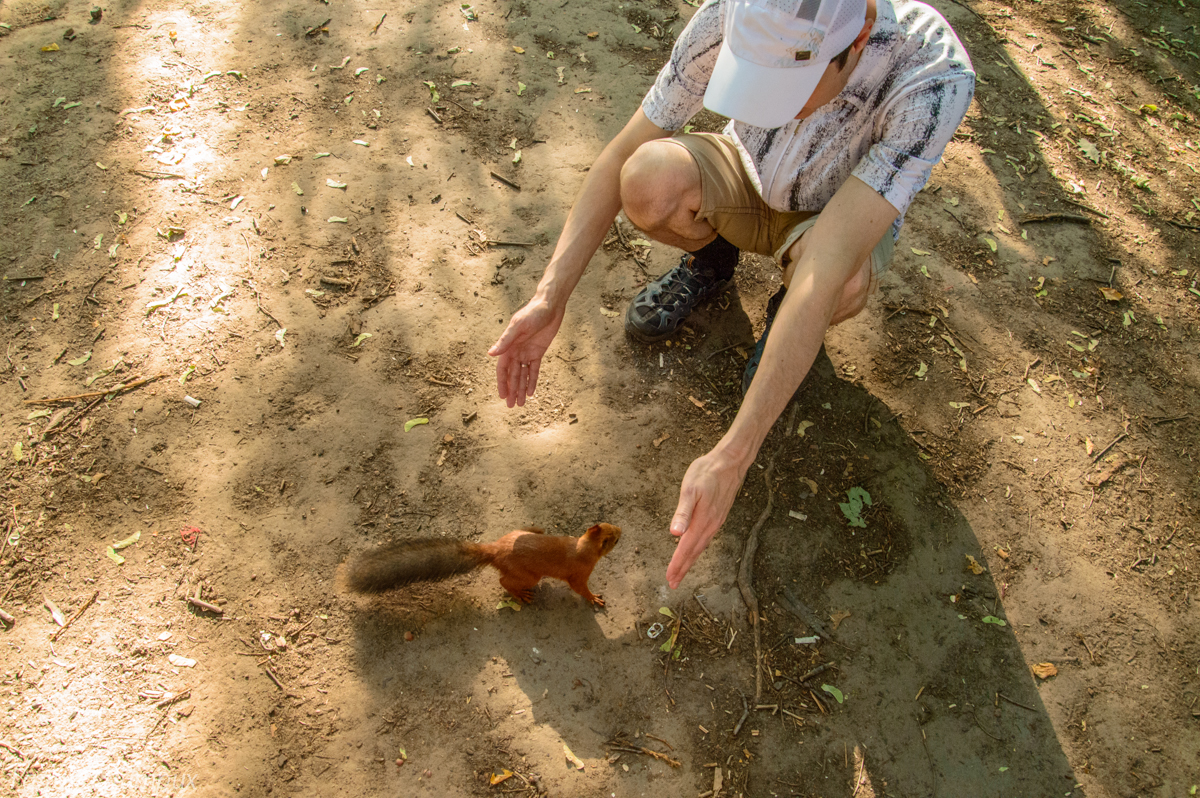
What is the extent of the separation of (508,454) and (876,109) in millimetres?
1917

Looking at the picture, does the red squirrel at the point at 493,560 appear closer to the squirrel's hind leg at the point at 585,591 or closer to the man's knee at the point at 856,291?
the squirrel's hind leg at the point at 585,591

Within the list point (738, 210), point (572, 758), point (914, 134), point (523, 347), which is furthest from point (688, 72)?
point (572, 758)

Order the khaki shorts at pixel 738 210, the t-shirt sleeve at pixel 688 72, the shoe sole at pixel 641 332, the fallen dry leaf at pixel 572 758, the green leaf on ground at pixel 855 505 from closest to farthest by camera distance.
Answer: the fallen dry leaf at pixel 572 758, the t-shirt sleeve at pixel 688 72, the khaki shorts at pixel 738 210, the green leaf on ground at pixel 855 505, the shoe sole at pixel 641 332

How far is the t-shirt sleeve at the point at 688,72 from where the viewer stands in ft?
7.92

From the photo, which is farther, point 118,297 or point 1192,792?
point 118,297

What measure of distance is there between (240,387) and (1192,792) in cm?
401

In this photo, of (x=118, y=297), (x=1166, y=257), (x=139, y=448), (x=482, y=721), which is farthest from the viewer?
(x=1166, y=257)

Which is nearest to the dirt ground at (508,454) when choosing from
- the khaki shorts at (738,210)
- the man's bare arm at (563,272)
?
the man's bare arm at (563,272)

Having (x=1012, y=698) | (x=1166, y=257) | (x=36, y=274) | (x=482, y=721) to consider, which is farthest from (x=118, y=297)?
(x=1166, y=257)

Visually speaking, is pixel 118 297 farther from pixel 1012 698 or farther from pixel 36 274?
pixel 1012 698

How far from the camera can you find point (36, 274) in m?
3.36

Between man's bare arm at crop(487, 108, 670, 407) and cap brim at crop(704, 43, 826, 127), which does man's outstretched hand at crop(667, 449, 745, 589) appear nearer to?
man's bare arm at crop(487, 108, 670, 407)

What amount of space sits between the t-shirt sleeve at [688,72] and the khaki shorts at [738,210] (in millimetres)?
117

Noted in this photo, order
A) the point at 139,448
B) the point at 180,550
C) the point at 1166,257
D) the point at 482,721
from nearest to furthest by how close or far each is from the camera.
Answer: the point at 482,721, the point at 180,550, the point at 139,448, the point at 1166,257
